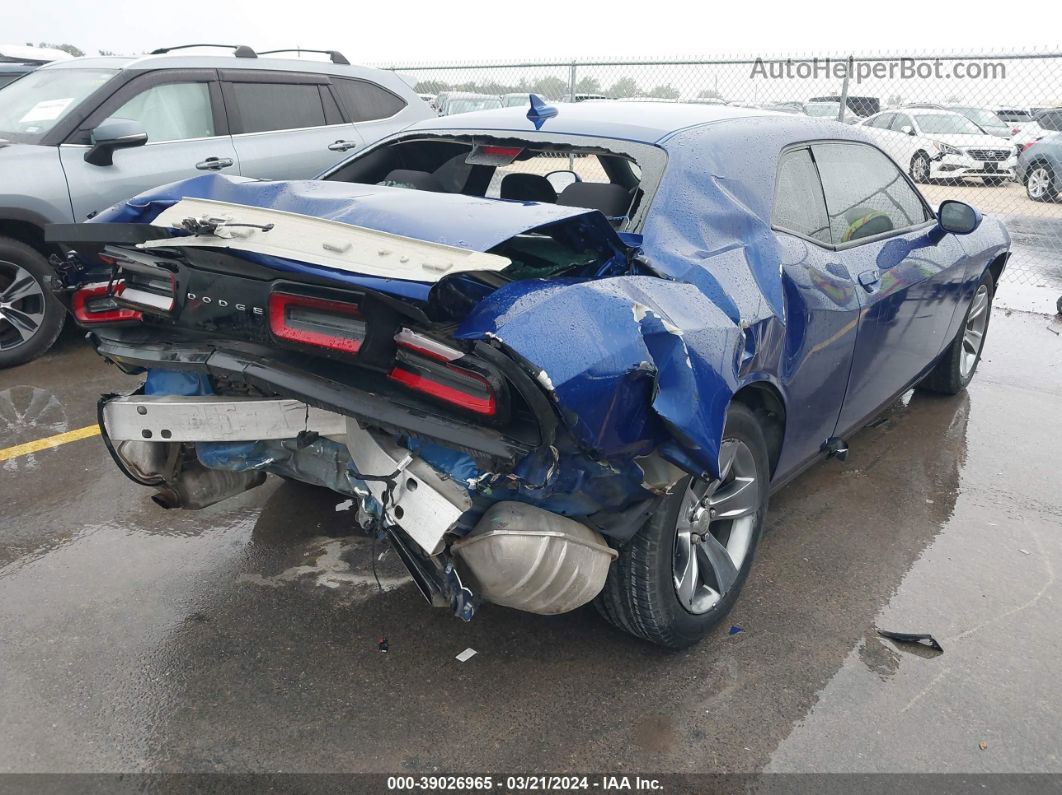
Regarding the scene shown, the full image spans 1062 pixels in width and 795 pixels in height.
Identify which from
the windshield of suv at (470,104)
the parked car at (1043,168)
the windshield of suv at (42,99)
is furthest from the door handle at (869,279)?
the parked car at (1043,168)

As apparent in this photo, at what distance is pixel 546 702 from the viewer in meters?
2.63

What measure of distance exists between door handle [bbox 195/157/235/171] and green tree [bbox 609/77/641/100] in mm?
6259

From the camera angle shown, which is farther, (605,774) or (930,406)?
(930,406)

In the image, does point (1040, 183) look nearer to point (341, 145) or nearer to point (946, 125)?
point (946, 125)

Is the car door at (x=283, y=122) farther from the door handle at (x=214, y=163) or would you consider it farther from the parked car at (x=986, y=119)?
the parked car at (x=986, y=119)

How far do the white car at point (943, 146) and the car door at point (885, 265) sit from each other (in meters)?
11.7

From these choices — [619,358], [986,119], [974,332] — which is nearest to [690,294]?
[619,358]

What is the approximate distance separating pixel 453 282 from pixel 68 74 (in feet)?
17.8

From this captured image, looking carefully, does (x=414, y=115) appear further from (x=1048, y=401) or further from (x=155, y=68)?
(x=1048, y=401)

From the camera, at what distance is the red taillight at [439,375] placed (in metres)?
2.10

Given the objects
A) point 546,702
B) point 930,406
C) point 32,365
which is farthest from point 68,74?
point 930,406

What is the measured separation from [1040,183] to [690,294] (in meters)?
15.3

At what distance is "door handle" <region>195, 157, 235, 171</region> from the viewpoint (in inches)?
238

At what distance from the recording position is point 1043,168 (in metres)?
14.8
